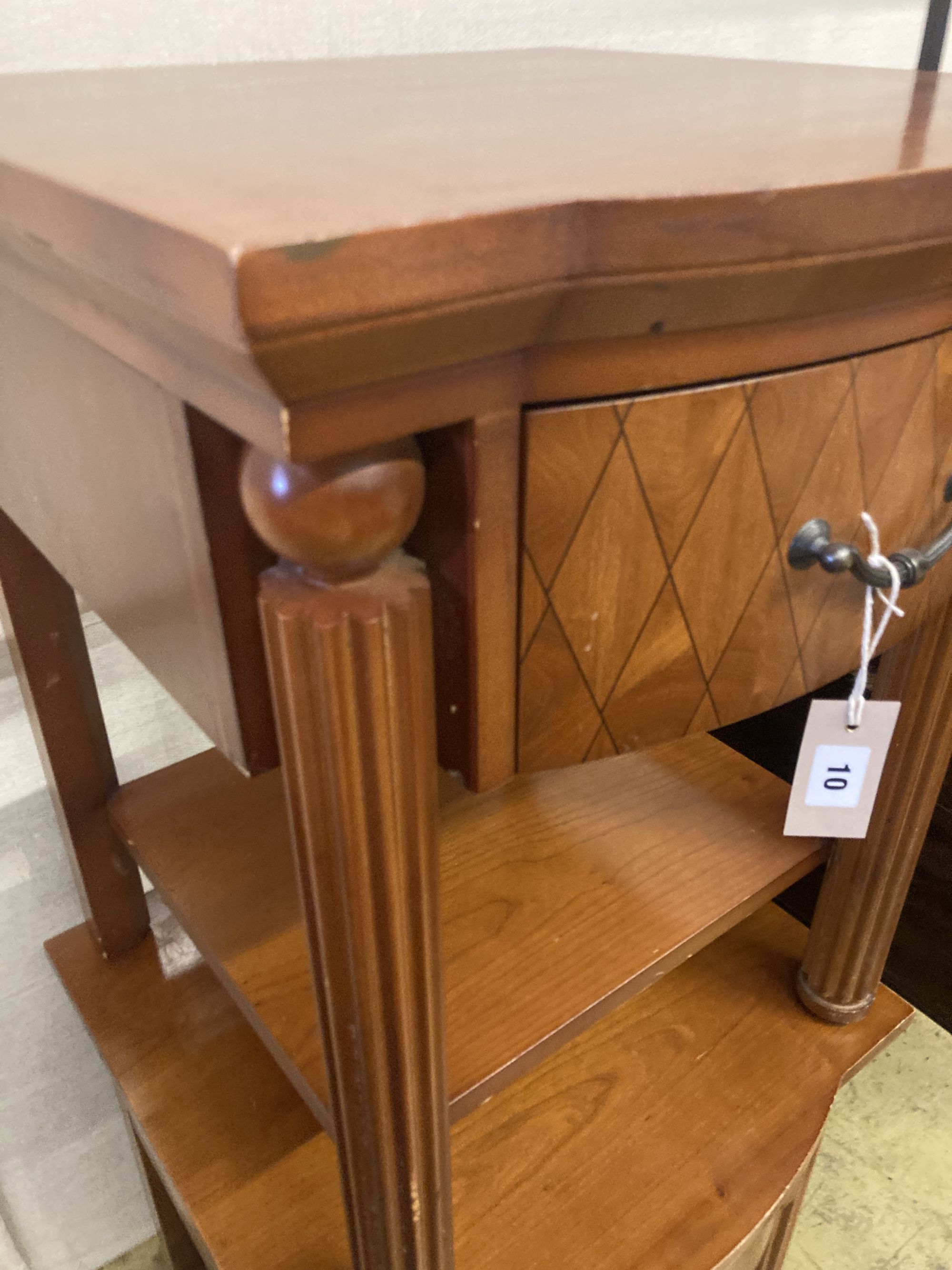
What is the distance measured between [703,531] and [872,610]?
0.14 m

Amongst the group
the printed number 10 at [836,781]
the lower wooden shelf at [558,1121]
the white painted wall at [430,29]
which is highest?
the white painted wall at [430,29]

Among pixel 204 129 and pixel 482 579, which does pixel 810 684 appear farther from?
pixel 204 129

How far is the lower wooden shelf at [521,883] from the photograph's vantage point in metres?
0.58

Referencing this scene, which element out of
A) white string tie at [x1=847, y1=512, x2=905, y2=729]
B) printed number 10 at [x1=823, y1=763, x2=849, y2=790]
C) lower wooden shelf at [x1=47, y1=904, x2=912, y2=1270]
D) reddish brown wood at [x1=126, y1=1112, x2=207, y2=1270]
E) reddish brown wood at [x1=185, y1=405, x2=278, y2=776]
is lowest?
reddish brown wood at [x1=126, y1=1112, x2=207, y2=1270]

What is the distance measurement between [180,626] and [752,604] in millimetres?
237

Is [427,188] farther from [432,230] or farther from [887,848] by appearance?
[887,848]

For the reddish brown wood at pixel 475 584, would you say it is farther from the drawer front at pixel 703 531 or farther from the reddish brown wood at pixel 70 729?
the reddish brown wood at pixel 70 729

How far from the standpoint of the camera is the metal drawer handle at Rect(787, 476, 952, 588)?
1.33 feet

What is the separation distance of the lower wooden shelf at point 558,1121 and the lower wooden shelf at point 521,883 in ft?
0.35

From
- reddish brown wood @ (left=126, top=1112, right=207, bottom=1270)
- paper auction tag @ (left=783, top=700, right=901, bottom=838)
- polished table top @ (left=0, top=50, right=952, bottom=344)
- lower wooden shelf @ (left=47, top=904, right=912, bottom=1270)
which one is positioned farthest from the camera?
reddish brown wood @ (left=126, top=1112, right=207, bottom=1270)

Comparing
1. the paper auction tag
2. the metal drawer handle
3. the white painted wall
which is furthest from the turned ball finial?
the white painted wall

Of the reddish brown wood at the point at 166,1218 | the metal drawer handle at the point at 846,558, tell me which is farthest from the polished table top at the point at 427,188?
the reddish brown wood at the point at 166,1218

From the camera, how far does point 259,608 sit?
1.00 feet

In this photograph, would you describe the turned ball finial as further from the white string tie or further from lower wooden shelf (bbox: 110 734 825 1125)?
lower wooden shelf (bbox: 110 734 825 1125)
